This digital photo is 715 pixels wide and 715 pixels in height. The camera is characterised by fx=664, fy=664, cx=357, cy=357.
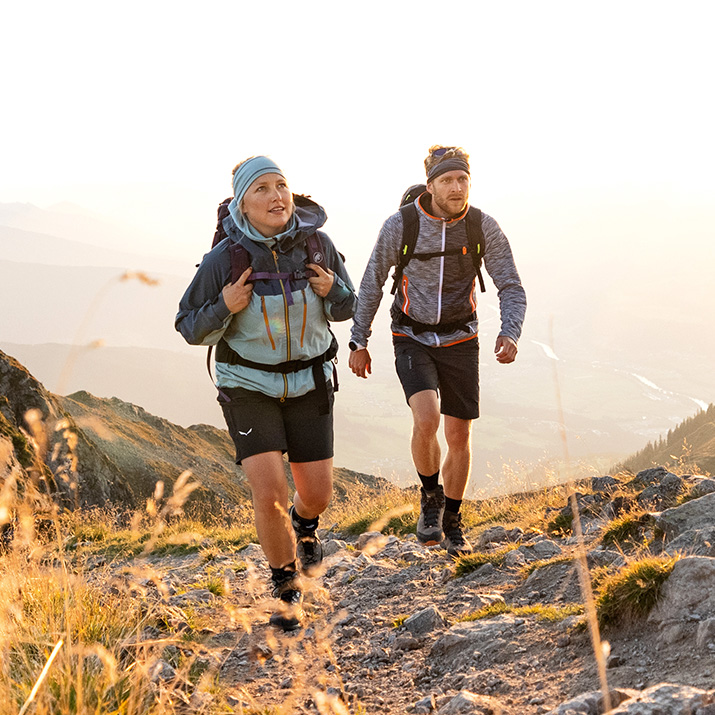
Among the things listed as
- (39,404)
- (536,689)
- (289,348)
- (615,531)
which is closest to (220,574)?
(289,348)

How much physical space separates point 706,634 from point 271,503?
2.37 meters

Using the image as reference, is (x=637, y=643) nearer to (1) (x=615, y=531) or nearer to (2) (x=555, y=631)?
(2) (x=555, y=631)

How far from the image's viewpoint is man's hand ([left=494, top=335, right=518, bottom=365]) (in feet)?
16.8

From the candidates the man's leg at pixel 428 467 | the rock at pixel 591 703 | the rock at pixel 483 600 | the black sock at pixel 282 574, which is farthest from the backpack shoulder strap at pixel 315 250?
the rock at pixel 591 703

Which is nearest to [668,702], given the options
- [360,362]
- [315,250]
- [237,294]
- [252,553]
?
[237,294]

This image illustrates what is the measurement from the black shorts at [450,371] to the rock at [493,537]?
1.29 metres

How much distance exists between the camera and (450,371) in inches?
214

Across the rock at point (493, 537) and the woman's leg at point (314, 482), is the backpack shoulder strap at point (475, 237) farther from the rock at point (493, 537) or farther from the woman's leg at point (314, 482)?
the rock at point (493, 537)

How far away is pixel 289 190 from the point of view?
4.18 meters

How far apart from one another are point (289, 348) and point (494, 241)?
218 cm

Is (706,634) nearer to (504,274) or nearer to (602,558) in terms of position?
(602,558)

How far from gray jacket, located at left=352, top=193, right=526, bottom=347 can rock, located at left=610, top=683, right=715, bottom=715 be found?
133 inches

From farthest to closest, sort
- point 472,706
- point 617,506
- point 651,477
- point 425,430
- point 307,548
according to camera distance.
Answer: point 651,477, point 617,506, point 425,430, point 307,548, point 472,706

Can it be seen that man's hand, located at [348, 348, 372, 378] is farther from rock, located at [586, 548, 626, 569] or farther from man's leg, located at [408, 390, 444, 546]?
rock, located at [586, 548, 626, 569]
